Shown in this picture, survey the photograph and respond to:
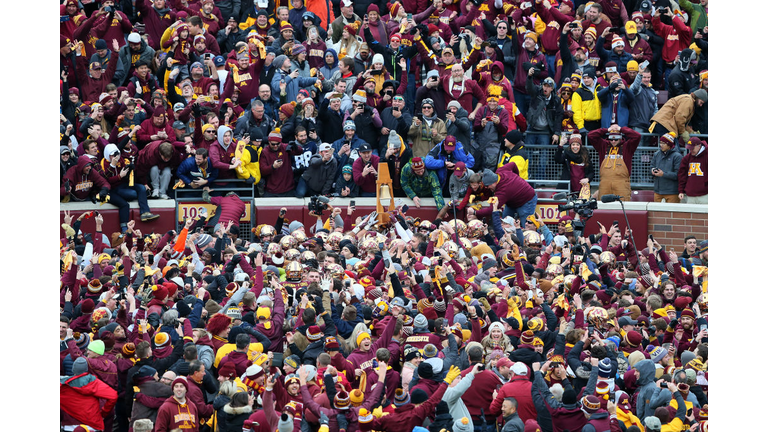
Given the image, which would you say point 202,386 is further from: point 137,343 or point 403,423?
point 403,423

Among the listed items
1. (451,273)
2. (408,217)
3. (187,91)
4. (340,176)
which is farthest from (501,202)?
(187,91)

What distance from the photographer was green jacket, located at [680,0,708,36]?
24781 mm

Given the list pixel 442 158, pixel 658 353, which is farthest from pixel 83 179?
pixel 658 353

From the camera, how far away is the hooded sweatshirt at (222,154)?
2117 cm

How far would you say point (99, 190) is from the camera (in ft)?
68.0

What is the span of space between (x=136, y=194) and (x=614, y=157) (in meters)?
8.91

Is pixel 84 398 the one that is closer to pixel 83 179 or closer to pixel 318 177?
pixel 83 179

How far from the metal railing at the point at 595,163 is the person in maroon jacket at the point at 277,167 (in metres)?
4.43

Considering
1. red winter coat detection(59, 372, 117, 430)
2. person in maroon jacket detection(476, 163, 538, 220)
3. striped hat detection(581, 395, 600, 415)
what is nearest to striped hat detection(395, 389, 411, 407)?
striped hat detection(581, 395, 600, 415)

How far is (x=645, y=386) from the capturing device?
1221cm

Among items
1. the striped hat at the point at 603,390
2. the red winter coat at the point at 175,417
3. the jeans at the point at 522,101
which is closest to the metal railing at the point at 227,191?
the jeans at the point at 522,101

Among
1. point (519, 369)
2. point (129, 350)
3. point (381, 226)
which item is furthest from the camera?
point (381, 226)

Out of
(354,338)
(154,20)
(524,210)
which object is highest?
(154,20)

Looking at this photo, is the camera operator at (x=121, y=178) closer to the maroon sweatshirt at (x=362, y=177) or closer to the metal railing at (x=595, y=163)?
the maroon sweatshirt at (x=362, y=177)
